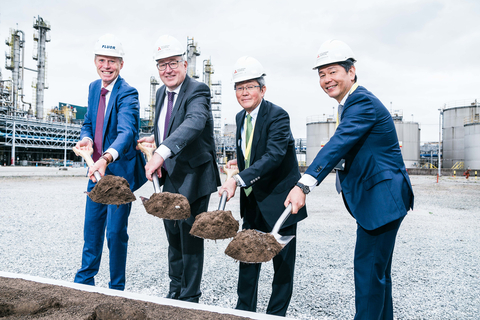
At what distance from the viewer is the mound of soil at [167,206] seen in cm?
204

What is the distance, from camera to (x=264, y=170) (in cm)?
225

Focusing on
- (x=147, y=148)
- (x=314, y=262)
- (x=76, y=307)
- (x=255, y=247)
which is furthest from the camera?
(x=314, y=262)

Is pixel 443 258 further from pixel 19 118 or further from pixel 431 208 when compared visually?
pixel 19 118

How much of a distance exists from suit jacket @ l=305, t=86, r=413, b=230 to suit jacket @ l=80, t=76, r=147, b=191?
62.8 inches

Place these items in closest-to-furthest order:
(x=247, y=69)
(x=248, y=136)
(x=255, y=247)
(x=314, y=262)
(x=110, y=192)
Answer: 1. (x=255, y=247)
2. (x=110, y=192)
3. (x=247, y=69)
4. (x=248, y=136)
5. (x=314, y=262)

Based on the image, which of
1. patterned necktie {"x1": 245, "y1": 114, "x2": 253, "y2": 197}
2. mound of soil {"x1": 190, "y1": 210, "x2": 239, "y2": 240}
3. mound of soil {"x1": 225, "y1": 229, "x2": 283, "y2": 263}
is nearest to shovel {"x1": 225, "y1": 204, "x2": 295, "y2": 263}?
mound of soil {"x1": 225, "y1": 229, "x2": 283, "y2": 263}

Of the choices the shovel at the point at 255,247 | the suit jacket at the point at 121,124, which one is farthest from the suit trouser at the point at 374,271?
the suit jacket at the point at 121,124

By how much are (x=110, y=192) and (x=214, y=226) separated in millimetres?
806

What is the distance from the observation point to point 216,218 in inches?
74.7

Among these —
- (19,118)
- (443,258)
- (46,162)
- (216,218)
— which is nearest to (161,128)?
(216,218)

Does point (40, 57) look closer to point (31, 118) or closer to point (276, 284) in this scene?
point (31, 118)

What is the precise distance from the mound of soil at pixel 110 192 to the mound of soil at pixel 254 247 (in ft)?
2.93

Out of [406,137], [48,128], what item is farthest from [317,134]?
[48,128]

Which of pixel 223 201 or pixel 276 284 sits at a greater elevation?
pixel 223 201
